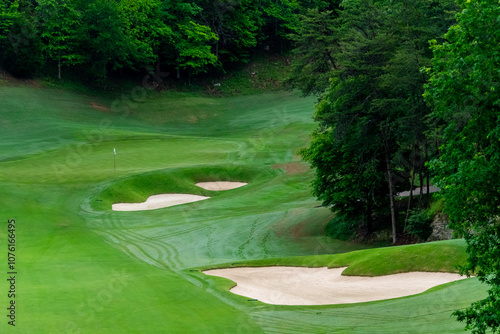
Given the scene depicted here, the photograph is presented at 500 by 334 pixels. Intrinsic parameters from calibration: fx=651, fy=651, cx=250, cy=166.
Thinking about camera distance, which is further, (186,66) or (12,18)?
(186,66)

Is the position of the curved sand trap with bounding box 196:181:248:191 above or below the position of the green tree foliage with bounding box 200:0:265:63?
below

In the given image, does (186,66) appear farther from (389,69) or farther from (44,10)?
(389,69)

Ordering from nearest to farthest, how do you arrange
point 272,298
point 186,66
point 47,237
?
point 272,298 → point 47,237 → point 186,66

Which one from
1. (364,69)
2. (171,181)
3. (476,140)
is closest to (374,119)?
(364,69)

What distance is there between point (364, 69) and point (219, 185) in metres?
19.8

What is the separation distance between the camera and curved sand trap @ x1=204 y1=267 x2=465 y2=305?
2470cm

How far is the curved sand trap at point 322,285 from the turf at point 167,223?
914 mm

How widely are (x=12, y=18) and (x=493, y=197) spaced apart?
73740 millimetres

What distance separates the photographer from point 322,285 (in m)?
27.5

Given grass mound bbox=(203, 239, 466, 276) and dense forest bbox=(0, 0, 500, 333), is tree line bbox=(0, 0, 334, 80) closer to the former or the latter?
dense forest bbox=(0, 0, 500, 333)

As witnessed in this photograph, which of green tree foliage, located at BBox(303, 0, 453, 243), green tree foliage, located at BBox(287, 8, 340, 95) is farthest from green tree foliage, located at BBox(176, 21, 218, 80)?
green tree foliage, located at BBox(303, 0, 453, 243)

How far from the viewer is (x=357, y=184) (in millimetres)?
40094

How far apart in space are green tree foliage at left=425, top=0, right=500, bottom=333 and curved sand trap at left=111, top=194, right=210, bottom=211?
34.3 meters

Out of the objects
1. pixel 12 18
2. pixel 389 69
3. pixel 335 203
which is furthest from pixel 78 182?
pixel 12 18
